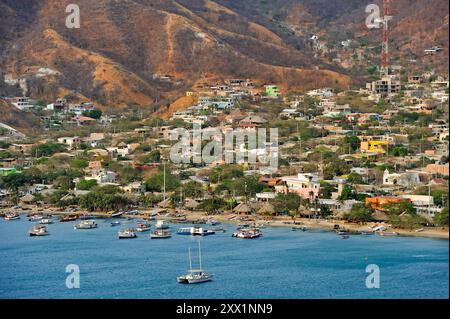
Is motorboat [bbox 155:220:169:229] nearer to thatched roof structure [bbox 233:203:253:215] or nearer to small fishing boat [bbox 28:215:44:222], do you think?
thatched roof structure [bbox 233:203:253:215]

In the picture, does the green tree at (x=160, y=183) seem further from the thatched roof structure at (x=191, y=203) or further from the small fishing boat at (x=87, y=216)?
the small fishing boat at (x=87, y=216)

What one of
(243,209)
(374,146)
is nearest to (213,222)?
(243,209)

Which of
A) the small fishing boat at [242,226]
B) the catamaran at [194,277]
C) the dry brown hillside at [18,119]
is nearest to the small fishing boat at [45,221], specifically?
the small fishing boat at [242,226]

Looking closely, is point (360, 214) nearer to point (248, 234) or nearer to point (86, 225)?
point (248, 234)

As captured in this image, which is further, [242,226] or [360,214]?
[242,226]

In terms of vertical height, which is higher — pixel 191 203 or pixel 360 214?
pixel 191 203

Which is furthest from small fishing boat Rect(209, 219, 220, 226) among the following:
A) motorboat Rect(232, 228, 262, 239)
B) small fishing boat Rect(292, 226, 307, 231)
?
small fishing boat Rect(292, 226, 307, 231)
